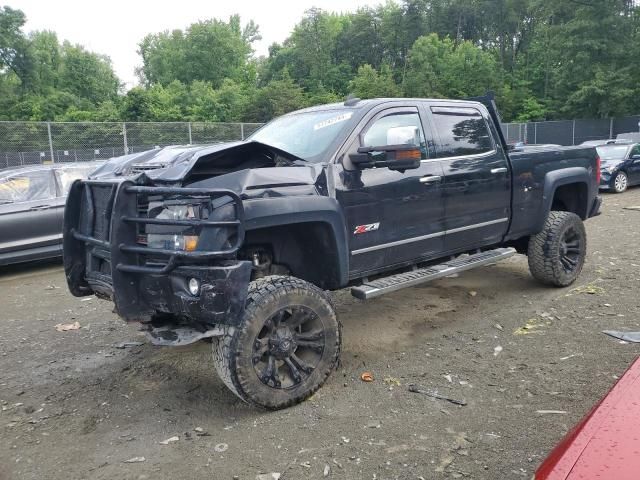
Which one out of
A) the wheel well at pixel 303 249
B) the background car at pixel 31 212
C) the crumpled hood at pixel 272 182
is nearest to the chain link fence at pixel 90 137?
the background car at pixel 31 212

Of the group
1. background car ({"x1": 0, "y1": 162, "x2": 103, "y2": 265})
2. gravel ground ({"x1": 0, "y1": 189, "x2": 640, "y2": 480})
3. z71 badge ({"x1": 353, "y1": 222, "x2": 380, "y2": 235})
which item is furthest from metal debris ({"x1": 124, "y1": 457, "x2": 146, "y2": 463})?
background car ({"x1": 0, "y1": 162, "x2": 103, "y2": 265})

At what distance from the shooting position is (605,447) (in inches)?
70.5

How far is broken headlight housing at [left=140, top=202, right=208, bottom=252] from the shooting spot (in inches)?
129

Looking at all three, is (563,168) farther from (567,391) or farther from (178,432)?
(178,432)

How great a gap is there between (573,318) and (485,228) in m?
1.19

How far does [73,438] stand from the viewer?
3.42 meters

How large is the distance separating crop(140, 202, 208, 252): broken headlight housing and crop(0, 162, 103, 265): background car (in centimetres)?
499

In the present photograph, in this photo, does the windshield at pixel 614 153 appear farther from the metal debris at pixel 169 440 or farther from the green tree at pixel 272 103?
the green tree at pixel 272 103

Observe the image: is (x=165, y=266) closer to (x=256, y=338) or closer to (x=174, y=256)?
(x=174, y=256)

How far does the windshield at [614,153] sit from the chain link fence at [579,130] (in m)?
16.4

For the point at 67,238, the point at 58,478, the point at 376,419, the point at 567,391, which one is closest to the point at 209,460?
the point at 58,478

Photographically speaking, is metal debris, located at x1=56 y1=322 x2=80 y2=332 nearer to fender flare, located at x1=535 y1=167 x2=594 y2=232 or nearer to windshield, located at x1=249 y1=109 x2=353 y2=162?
windshield, located at x1=249 y1=109 x2=353 y2=162

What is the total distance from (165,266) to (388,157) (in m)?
1.79

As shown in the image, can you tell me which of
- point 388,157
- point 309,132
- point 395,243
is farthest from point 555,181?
point 309,132
